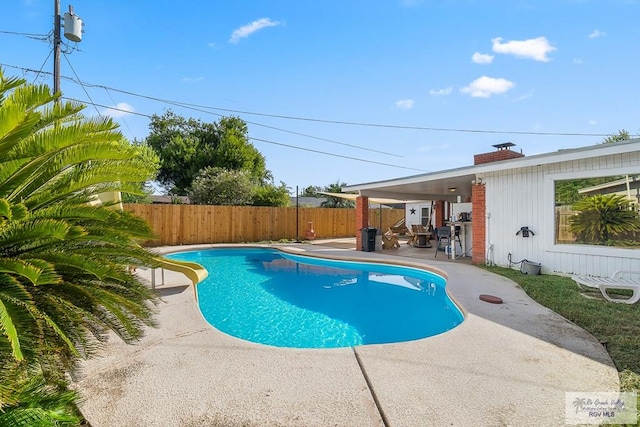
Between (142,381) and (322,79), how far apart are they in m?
14.3

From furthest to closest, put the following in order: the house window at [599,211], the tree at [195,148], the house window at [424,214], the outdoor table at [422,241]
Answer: the tree at [195,148]
the house window at [424,214]
the outdoor table at [422,241]
the house window at [599,211]

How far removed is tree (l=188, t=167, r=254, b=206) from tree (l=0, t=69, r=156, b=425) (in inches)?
704

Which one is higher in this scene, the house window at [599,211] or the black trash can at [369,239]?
the house window at [599,211]

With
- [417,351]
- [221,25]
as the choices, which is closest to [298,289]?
[417,351]

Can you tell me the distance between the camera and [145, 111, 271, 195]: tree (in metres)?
26.9

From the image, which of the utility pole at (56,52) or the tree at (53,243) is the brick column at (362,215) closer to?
the utility pole at (56,52)

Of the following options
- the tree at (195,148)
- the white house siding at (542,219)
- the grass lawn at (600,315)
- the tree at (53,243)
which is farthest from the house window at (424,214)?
the tree at (53,243)

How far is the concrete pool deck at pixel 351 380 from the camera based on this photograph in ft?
8.38

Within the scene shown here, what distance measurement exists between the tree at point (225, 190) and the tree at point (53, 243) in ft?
58.6

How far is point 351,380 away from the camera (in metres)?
3.09

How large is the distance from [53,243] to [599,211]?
972cm

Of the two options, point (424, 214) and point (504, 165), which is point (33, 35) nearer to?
point (504, 165)

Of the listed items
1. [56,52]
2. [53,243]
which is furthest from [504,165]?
[56,52]

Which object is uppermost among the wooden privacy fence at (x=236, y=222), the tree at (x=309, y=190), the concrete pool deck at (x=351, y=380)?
→ the tree at (x=309, y=190)
